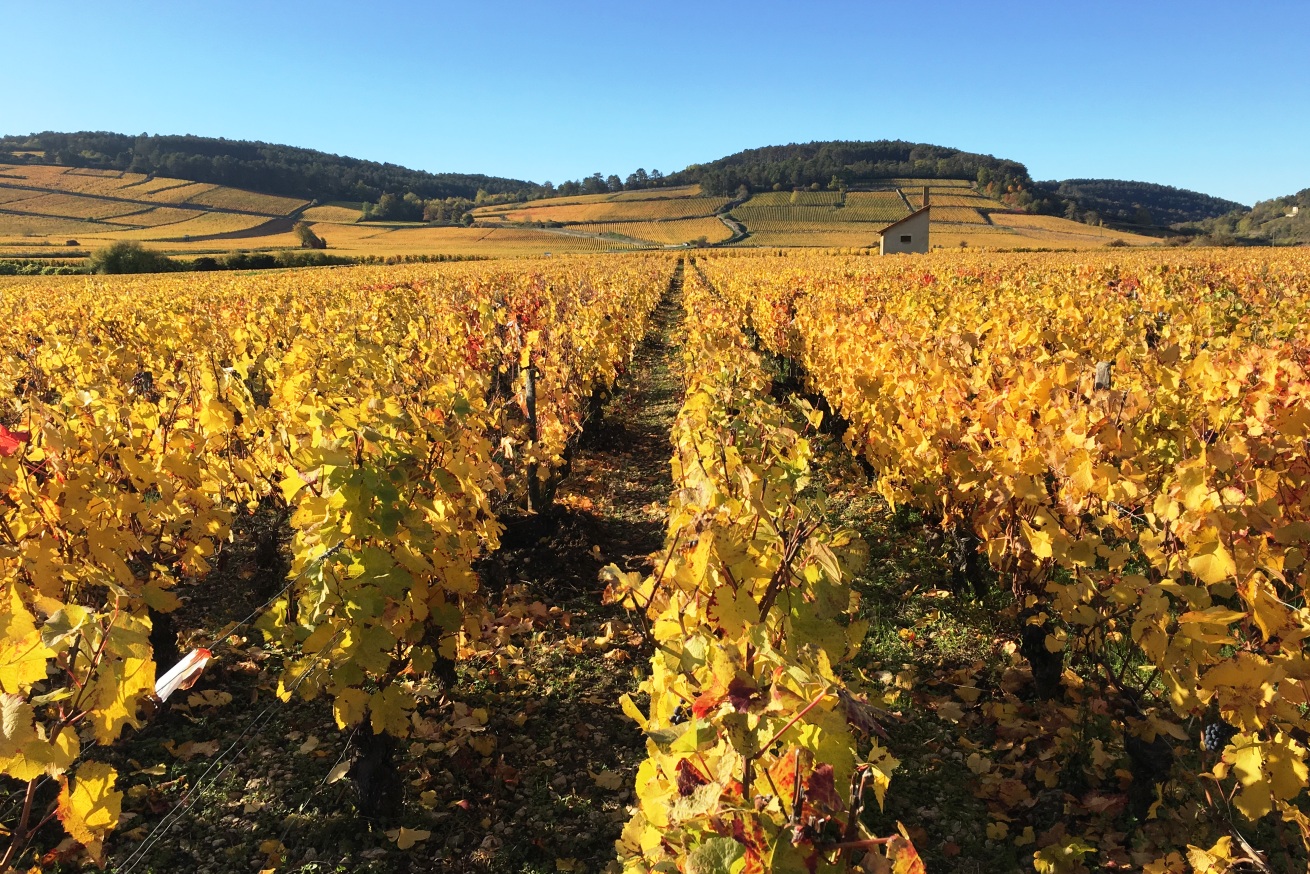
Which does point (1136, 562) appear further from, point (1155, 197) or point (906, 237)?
point (1155, 197)

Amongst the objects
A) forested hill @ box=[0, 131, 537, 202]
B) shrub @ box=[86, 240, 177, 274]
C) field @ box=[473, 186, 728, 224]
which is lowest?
shrub @ box=[86, 240, 177, 274]

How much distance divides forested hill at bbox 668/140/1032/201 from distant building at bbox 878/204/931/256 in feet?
229

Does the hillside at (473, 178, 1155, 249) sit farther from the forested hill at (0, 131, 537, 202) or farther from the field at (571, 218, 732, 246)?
the forested hill at (0, 131, 537, 202)

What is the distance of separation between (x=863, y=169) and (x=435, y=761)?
432 feet

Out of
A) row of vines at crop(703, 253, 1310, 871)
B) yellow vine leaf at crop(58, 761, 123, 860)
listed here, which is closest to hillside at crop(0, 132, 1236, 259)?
row of vines at crop(703, 253, 1310, 871)

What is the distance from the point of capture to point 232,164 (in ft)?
335

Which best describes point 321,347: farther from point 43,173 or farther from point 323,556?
point 43,173

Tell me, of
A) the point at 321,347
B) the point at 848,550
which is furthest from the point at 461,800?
the point at 321,347

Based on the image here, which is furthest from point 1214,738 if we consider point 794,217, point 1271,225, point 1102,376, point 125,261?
point 1271,225

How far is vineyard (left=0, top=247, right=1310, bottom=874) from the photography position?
4.87ft

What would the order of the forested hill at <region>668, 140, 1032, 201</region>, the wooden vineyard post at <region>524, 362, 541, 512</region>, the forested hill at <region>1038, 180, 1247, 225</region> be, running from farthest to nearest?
the forested hill at <region>1038, 180, 1247, 225</region>
the forested hill at <region>668, 140, 1032, 201</region>
the wooden vineyard post at <region>524, 362, 541, 512</region>

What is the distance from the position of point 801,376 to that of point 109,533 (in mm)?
9132

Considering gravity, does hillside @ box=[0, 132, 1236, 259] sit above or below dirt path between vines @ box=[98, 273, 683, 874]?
above

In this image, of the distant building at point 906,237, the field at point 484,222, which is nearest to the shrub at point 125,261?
the field at point 484,222
